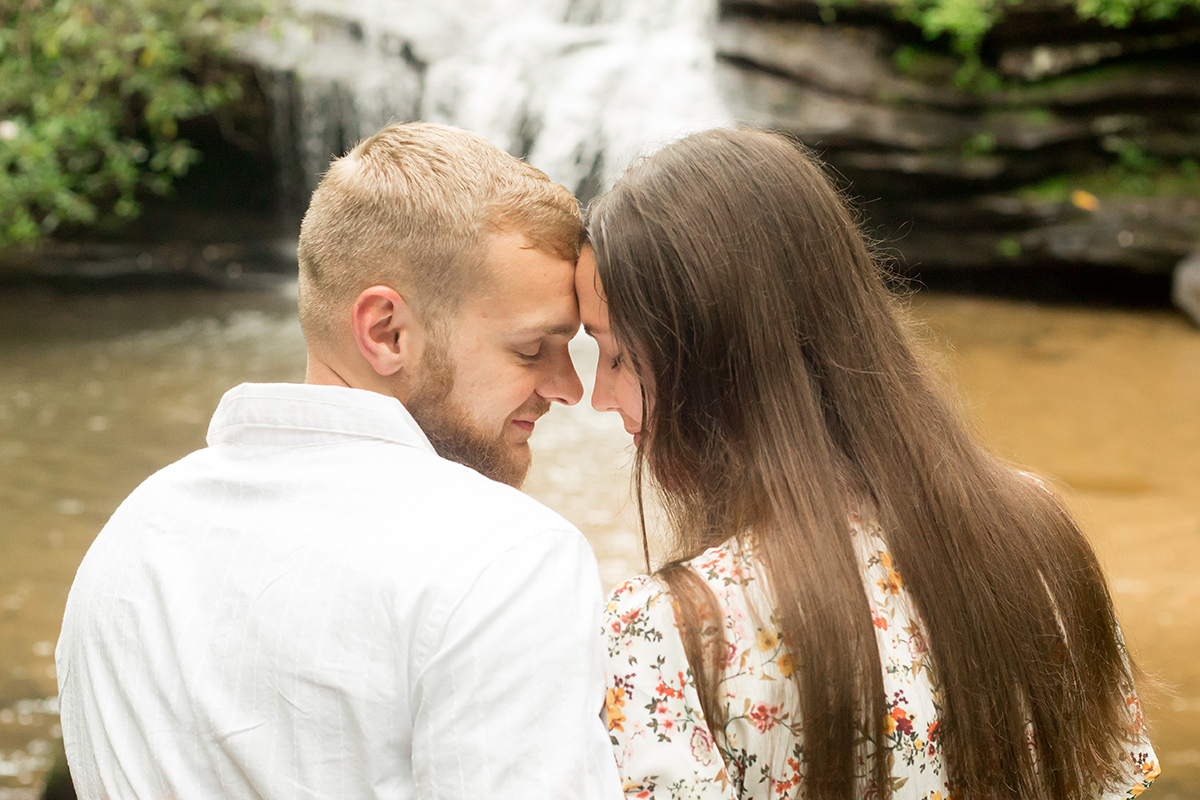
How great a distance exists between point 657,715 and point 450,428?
1.68 ft

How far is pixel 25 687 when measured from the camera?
3.62 m

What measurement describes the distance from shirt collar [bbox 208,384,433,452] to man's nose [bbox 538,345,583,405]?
40 centimetres

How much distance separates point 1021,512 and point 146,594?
3.33 feet

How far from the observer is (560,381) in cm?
159

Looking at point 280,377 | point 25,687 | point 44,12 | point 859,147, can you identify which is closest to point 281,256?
point 44,12

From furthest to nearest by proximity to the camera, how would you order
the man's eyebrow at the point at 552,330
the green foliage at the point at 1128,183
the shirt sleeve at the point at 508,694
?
1. the green foliage at the point at 1128,183
2. the man's eyebrow at the point at 552,330
3. the shirt sleeve at the point at 508,694

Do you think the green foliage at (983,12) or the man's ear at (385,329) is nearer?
the man's ear at (385,329)

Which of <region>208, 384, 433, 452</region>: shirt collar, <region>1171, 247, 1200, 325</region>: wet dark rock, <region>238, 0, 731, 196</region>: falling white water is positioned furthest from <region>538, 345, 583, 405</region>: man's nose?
<region>1171, 247, 1200, 325</region>: wet dark rock

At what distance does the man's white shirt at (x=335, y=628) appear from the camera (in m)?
0.97

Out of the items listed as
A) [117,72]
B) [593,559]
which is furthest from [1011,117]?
[593,559]

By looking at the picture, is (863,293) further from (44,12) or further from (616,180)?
(44,12)

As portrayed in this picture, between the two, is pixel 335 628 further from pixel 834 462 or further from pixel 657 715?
pixel 834 462

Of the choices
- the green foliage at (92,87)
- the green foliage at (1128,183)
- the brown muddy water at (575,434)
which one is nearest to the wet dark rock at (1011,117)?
the green foliage at (1128,183)

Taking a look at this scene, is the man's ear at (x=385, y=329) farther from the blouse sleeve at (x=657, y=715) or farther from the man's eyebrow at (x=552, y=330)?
the blouse sleeve at (x=657, y=715)
